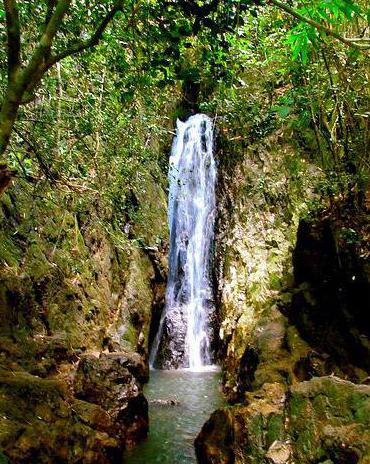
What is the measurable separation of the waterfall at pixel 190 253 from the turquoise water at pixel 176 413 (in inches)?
49.4

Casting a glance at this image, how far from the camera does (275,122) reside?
9523 mm

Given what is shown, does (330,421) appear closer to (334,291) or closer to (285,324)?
(334,291)

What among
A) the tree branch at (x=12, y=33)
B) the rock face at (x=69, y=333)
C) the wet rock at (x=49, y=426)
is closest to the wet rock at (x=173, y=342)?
the rock face at (x=69, y=333)

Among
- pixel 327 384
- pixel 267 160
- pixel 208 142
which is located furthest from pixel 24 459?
pixel 208 142

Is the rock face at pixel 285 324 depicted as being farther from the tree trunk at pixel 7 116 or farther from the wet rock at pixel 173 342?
the tree trunk at pixel 7 116

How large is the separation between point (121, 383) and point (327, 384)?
315 centimetres

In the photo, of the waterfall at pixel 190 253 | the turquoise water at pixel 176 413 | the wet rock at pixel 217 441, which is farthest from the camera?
the waterfall at pixel 190 253

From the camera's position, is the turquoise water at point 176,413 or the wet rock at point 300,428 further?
the turquoise water at point 176,413

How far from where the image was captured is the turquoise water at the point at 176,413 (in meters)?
5.66

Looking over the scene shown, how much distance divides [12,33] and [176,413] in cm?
670

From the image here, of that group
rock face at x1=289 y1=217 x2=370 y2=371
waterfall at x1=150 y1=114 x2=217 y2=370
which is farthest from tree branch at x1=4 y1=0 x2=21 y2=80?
waterfall at x1=150 y1=114 x2=217 y2=370

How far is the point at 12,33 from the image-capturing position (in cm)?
232

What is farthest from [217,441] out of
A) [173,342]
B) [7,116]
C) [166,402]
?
[173,342]

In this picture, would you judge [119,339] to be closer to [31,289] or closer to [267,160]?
[31,289]
